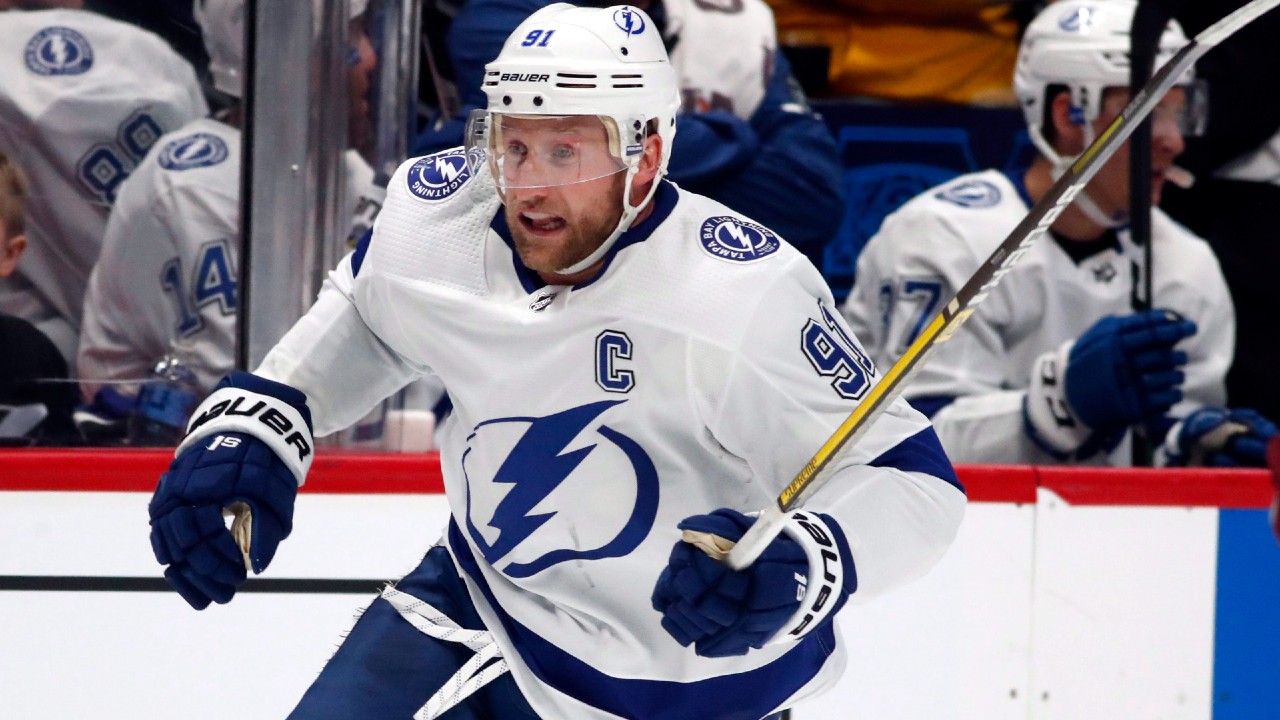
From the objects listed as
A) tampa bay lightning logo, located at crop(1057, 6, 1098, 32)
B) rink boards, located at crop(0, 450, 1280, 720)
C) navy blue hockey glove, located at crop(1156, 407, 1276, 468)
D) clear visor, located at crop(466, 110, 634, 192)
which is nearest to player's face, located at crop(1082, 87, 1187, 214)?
tampa bay lightning logo, located at crop(1057, 6, 1098, 32)

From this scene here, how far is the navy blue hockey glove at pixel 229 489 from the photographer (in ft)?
5.78

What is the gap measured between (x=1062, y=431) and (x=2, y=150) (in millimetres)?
1788

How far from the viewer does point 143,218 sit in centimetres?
263

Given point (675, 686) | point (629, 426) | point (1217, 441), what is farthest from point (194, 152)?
point (1217, 441)

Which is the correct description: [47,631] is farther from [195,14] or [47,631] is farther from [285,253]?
[195,14]

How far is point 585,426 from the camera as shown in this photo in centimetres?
176

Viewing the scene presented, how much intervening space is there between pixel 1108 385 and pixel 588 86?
56.2 inches

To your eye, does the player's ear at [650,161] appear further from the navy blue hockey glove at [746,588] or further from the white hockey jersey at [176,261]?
the white hockey jersey at [176,261]

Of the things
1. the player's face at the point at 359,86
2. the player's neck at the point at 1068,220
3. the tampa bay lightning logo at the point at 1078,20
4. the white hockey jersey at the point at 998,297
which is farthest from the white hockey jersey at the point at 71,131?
the tampa bay lightning logo at the point at 1078,20

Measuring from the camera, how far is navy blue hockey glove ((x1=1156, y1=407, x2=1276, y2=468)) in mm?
2840

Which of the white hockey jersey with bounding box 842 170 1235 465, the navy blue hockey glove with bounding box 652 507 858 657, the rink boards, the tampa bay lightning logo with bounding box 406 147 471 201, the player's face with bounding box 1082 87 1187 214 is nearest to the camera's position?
the navy blue hockey glove with bounding box 652 507 858 657

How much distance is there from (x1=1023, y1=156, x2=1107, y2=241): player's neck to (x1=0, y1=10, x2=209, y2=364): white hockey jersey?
1.57m

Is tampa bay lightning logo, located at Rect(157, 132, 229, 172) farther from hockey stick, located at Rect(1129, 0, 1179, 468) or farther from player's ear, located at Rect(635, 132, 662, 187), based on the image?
hockey stick, located at Rect(1129, 0, 1179, 468)

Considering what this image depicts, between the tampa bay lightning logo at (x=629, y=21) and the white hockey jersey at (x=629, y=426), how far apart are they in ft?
0.57
